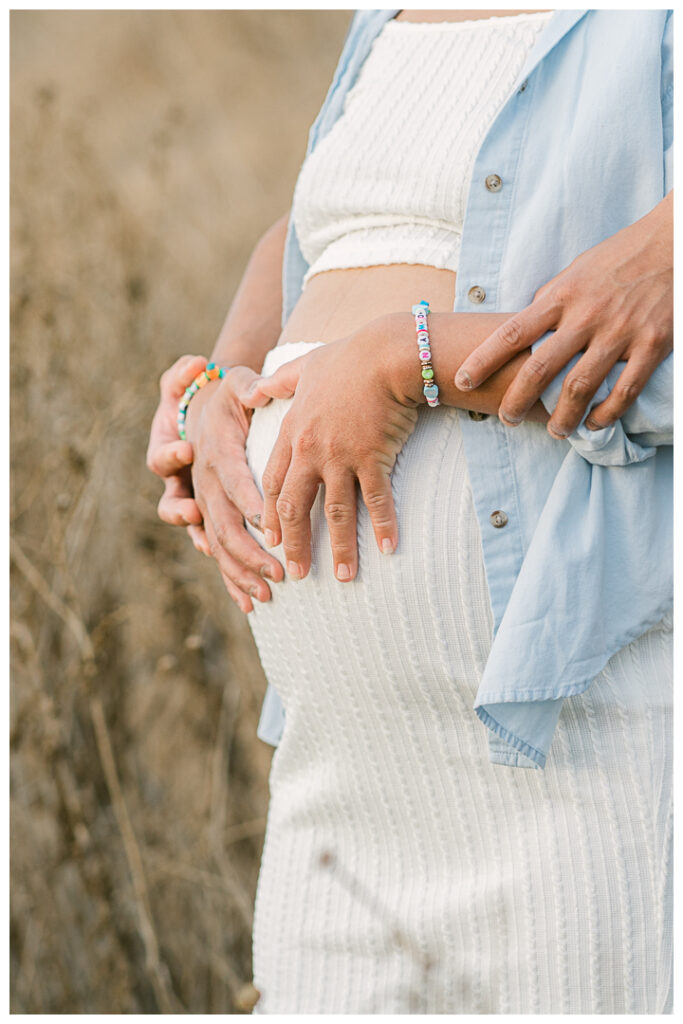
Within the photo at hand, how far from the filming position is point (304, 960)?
110 cm

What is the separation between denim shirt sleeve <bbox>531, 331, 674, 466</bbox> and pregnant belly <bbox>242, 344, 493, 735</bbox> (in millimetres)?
122

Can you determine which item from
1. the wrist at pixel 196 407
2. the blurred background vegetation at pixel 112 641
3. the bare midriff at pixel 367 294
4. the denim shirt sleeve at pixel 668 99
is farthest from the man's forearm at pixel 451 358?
the blurred background vegetation at pixel 112 641

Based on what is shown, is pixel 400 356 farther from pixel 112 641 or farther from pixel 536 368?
pixel 112 641

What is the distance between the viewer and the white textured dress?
0.89 m

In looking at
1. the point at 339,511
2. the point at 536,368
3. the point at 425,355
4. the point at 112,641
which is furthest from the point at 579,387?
the point at 112,641

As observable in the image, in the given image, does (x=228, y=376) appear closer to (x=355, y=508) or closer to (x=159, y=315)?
(x=355, y=508)

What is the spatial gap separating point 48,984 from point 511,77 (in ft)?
6.27

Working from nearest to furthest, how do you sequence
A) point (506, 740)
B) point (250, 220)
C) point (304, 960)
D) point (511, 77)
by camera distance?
point (506, 740) → point (511, 77) → point (304, 960) → point (250, 220)

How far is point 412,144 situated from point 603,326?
372 millimetres

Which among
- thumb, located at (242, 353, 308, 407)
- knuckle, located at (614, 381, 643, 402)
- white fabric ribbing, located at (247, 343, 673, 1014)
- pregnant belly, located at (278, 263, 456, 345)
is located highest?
pregnant belly, located at (278, 263, 456, 345)

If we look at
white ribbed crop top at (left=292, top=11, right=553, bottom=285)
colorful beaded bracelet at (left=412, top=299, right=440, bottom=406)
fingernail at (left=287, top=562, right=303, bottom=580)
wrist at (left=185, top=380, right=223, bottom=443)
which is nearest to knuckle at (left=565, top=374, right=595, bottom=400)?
colorful beaded bracelet at (left=412, top=299, right=440, bottom=406)

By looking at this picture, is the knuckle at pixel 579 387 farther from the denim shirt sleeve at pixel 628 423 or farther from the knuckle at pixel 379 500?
the knuckle at pixel 379 500

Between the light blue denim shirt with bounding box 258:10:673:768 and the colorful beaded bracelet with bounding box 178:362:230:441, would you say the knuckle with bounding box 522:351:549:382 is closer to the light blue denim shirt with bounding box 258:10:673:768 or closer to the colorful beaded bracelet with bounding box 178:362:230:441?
the light blue denim shirt with bounding box 258:10:673:768
